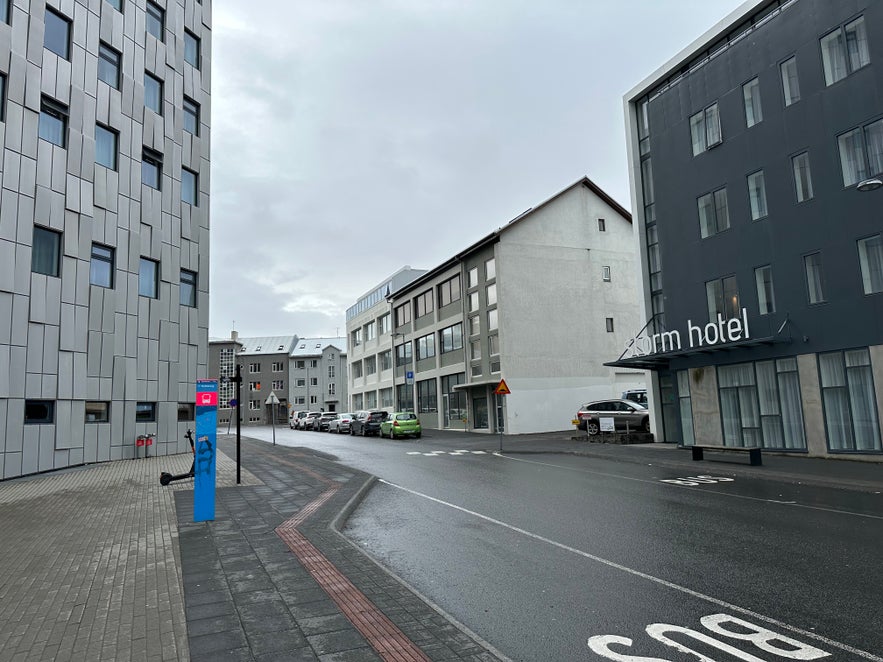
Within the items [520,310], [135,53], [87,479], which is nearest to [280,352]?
[520,310]

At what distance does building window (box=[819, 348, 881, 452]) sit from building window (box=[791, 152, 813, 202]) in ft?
16.1

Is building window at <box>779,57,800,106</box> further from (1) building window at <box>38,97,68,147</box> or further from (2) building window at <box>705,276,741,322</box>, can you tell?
(1) building window at <box>38,97,68,147</box>

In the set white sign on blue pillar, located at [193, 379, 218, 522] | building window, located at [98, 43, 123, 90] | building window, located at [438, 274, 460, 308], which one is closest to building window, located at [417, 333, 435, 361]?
building window, located at [438, 274, 460, 308]

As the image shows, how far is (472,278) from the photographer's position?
3981cm

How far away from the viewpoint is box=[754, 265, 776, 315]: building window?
19594mm

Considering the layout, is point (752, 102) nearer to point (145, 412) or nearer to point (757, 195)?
point (757, 195)

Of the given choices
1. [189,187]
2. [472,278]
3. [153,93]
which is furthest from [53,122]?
[472,278]

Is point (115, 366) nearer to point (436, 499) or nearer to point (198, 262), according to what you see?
point (198, 262)

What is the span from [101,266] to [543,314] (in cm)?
2381

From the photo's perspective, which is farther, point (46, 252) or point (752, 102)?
point (752, 102)

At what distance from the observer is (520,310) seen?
35750mm

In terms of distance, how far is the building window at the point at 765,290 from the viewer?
1959cm

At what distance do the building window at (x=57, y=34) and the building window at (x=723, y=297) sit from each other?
916 inches

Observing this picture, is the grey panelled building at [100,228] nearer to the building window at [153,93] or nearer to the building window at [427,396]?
the building window at [153,93]
